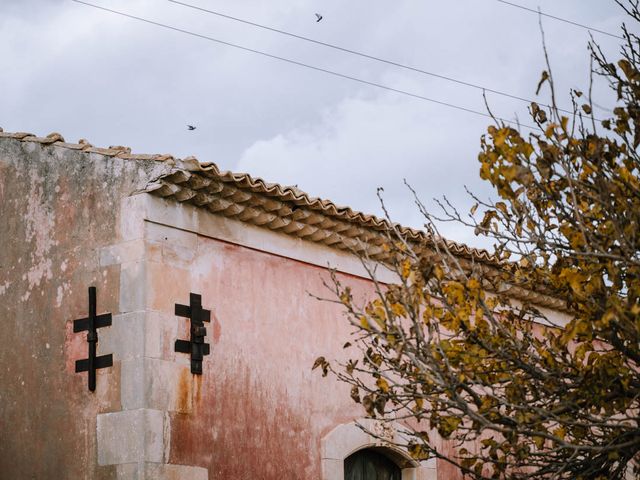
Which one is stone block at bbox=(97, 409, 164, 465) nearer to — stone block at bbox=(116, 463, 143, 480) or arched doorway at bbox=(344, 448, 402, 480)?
stone block at bbox=(116, 463, 143, 480)

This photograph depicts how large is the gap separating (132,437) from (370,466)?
2929 millimetres

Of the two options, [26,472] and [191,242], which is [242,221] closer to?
[191,242]

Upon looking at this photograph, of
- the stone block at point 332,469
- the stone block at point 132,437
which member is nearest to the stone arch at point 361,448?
the stone block at point 332,469

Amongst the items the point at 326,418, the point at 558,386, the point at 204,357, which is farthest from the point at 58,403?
the point at 558,386

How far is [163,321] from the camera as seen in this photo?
8.15 meters

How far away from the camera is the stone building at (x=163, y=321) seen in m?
8.06

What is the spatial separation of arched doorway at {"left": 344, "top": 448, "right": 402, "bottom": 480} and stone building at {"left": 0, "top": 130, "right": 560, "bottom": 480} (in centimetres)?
3

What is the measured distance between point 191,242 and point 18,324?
1.81m

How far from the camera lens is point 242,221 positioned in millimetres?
9031

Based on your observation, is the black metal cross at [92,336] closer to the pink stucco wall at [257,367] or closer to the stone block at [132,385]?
the stone block at [132,385]

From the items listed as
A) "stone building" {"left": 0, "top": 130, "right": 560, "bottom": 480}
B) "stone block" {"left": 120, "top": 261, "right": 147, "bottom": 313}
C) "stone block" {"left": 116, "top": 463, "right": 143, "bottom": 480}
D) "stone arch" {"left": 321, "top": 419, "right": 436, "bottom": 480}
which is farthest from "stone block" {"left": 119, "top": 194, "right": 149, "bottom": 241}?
"stone arch" {"left": 321, "top": 419, "right": 436, "bottom": 480}

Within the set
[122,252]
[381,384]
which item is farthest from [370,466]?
[381,384]

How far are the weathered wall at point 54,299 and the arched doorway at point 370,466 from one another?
266 cm

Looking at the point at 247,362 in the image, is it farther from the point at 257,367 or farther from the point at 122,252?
the point at 122,252
